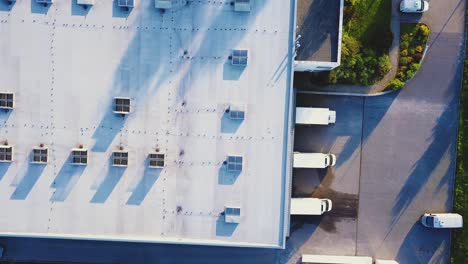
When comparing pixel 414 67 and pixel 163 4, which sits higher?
pixel 163 4

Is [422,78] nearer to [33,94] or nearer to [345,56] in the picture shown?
[345,56]

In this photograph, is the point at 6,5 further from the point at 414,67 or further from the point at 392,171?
the point at 392,171

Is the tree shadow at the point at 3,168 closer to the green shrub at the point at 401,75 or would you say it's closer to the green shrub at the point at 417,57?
the green shrub at the point at 401,75

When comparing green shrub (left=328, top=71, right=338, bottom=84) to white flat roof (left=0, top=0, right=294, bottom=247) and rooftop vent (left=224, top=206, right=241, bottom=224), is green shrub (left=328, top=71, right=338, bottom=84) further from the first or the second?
rooftop vent (left=224, top=206, right=241, bottom=224)

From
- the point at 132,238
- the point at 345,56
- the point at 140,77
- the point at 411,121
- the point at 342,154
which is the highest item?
the point at 345,56

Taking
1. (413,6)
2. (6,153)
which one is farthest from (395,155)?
(6,153)

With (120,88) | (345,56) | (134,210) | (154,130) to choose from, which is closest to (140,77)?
(120,88)
